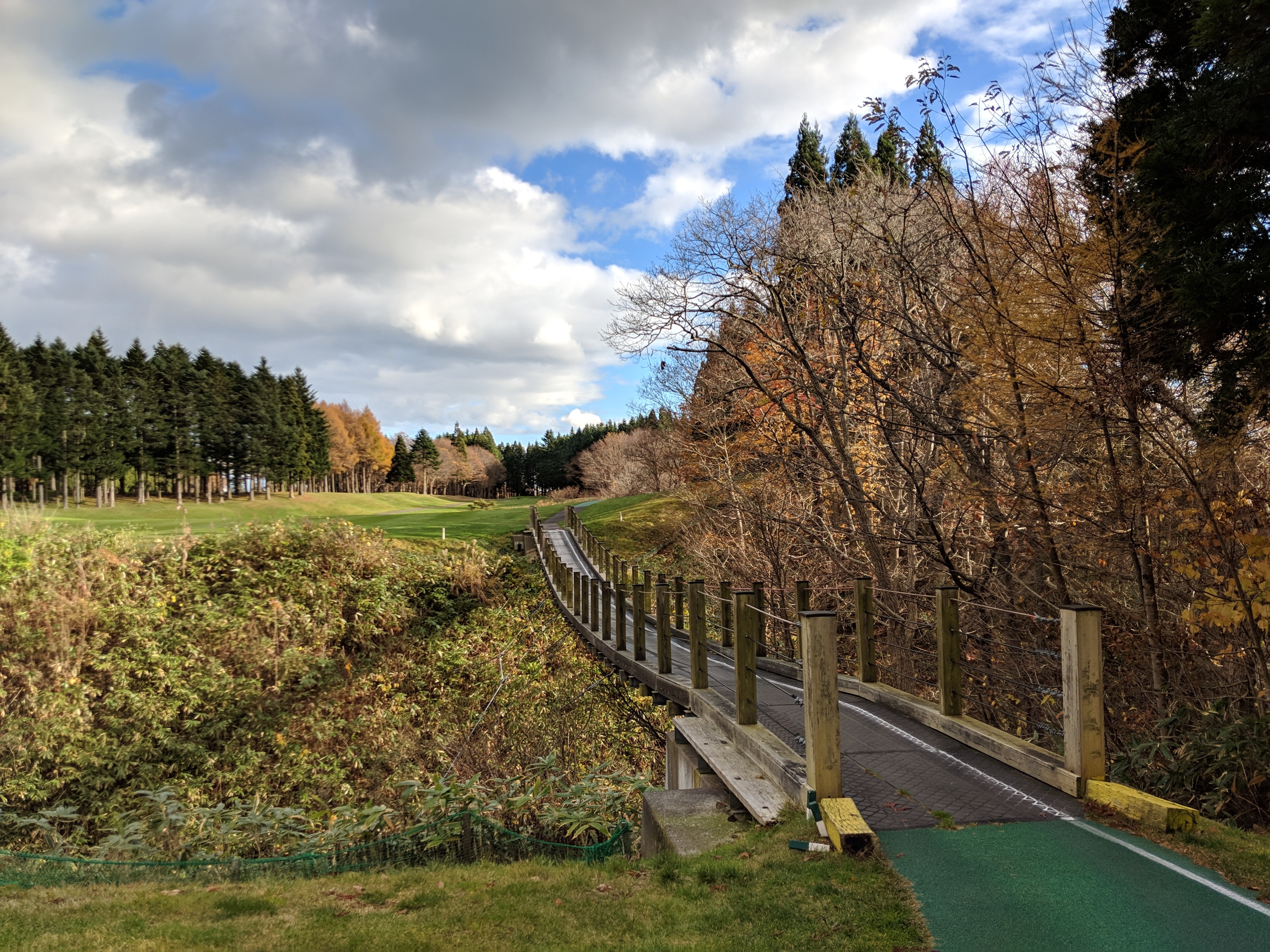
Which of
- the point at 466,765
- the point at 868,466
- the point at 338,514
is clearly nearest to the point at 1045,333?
the point at 868,466

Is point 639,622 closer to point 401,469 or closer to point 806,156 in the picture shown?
point 806,156

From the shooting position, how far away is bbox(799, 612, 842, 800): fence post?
4.30 metres

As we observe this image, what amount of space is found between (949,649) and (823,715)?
6.62 ft

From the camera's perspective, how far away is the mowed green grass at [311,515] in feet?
77.0

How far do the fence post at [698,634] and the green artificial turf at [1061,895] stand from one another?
3.38 metres

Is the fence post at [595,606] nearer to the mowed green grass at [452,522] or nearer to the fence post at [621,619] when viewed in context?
the fence post at [621,619]

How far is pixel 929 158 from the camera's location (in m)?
7.24

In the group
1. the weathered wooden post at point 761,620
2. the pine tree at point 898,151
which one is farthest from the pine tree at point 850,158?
the weathered wooden post at point 761,620

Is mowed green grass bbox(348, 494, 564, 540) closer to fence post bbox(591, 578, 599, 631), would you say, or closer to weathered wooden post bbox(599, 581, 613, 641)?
fence post bbox(591, 578, 599, 631)

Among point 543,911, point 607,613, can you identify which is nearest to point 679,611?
point 607,613

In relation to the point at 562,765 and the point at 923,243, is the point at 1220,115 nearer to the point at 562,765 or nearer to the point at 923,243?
the point at 923,243

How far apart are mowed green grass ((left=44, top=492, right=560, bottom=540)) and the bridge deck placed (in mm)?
17040

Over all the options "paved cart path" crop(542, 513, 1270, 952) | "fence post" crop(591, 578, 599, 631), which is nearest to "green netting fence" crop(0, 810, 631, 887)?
"paved cart path" crop(542, 513, 1270, 952)

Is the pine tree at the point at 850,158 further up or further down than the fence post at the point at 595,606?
further up
